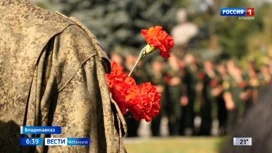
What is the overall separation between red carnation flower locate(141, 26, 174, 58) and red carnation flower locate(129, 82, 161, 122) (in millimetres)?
143

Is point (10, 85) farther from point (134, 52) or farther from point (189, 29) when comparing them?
point (134, 52)

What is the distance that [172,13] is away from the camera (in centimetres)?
2433

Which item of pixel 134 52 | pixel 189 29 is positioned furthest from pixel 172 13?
pixel 189 29

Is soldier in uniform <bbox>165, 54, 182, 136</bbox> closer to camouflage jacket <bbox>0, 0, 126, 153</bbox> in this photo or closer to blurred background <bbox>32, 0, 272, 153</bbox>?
blurred background <bbox>32, 0, 272, 153</bbox>

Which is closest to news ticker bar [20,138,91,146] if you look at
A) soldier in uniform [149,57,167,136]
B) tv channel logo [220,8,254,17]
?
tv channel logo [220,8,254,17]

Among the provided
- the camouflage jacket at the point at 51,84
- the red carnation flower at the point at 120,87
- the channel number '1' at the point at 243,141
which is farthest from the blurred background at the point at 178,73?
the channel number '1' at the point at 243,141

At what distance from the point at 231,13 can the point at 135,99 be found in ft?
4.28

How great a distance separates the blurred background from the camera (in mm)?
15480

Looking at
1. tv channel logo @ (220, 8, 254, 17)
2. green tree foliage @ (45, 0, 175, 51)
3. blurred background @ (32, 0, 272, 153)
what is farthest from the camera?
green tree foliage @ (45, 0, 175, 51)

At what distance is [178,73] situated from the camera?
1758 cm

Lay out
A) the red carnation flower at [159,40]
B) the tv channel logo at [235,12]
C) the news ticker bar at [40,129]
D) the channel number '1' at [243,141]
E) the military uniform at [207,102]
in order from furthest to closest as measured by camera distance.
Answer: the military uniform at [207,102]
the tv channel logo at [235,12]
the red carnation flower at [159,40]
the news ticker bar at [40,129]
the channel number '1' at [243,141]

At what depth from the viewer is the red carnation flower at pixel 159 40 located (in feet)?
9.32

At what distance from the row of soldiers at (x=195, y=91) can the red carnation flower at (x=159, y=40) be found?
44.7 feet

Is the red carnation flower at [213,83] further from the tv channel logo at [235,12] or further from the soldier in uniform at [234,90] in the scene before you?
the tv channel logo at [235,12]
